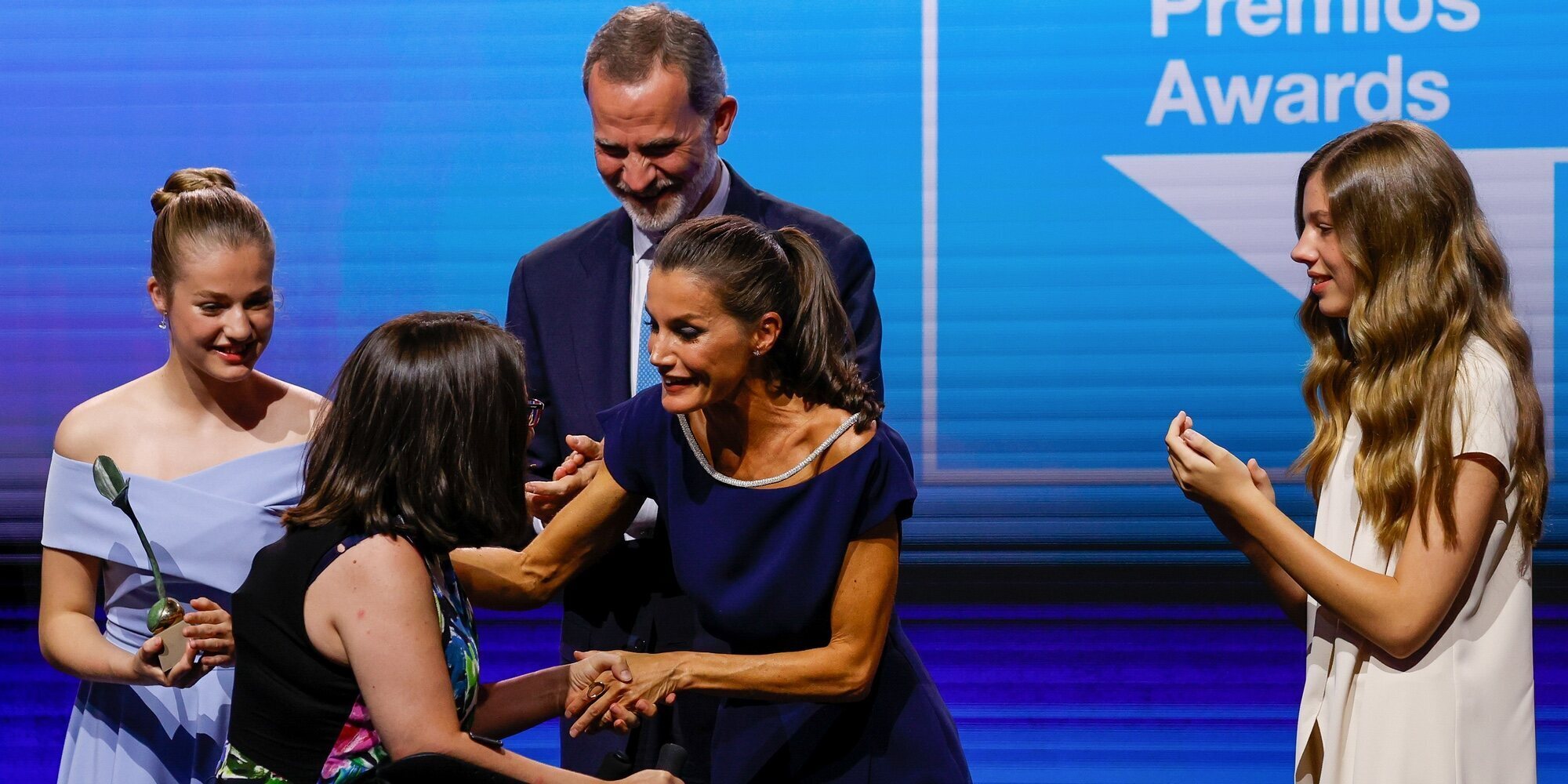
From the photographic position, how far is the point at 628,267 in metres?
2.38

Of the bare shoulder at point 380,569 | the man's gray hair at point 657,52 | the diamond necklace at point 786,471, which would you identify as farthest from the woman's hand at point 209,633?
the man's gray hair at point 657,52

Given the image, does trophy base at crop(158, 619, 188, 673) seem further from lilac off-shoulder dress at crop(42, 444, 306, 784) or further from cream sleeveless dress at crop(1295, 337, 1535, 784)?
cream sleeveless dress at crop(1295, 337, 1535, 784)

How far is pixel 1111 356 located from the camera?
11.0ft

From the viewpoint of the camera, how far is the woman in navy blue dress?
177 cm

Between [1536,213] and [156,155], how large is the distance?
3181 mm

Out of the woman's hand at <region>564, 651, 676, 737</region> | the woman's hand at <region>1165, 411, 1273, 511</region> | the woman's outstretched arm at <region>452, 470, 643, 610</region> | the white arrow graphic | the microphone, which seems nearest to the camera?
the microphone

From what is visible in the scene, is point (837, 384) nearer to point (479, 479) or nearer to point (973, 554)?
point (479, 479)

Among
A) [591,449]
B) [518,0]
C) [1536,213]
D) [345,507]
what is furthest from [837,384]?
[1536,213]

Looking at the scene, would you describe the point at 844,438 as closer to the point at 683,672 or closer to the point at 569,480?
the point at 683,672

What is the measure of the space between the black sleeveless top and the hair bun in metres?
0.81

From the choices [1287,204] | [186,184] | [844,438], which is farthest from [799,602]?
[1287,204]

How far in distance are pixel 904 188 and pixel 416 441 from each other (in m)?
2.01

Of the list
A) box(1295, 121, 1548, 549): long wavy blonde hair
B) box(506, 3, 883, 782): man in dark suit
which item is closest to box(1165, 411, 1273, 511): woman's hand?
box(1295, 121, 1548, 549): long wavy blonde hair

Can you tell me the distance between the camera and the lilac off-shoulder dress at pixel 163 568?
199cm
